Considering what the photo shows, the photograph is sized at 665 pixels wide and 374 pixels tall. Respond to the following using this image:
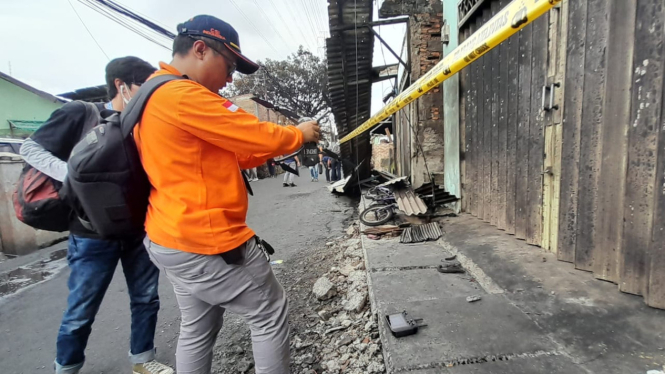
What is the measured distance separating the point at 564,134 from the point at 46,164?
11.1 feet

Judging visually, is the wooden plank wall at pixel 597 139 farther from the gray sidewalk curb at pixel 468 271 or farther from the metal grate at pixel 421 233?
the metal grate at pixel 421 233

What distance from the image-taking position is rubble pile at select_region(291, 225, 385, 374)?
1977mm

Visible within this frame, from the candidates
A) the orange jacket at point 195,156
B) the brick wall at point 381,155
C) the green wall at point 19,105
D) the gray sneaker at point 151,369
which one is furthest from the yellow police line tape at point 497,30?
the green wall at point 19,105

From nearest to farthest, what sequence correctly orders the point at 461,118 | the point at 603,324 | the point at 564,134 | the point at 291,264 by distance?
the point at 603,324 → the point at 564,134 → the point at 291,264 → the point at 461,118

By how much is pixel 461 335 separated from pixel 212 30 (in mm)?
1925

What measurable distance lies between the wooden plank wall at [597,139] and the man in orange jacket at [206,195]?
183cm

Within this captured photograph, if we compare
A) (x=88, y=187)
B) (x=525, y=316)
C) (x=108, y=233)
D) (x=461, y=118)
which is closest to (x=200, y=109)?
(x=88, y=187)

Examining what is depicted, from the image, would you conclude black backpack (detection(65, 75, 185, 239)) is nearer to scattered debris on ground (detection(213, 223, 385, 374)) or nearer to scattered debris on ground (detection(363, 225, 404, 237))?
scattered debris on ground (detection(213, 223, 385, 374))

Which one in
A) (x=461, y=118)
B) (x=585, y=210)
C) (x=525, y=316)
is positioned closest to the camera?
(x=525, y=316)

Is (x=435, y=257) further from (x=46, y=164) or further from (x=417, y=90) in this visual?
(x=46, y=164)

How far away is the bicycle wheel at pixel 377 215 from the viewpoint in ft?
15.0

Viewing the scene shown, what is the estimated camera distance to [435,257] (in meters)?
3.09

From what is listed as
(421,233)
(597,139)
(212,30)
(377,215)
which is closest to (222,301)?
(212,30)

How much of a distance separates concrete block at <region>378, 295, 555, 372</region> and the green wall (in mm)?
19565
